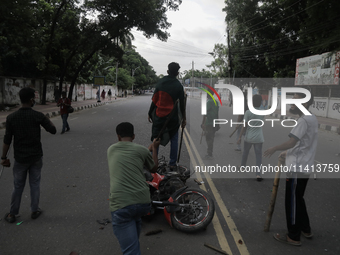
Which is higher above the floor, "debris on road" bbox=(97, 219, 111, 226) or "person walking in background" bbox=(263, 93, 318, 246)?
"person walking in background" bbox=(263, 93, 318, 246)

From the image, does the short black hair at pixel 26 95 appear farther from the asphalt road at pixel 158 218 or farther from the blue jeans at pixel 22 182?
the asphalt road at pixel 158 218

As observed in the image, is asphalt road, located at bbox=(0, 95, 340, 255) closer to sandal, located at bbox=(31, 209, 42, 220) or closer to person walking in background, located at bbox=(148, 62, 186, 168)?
sandal, located at bbox=(31, 209, 42, 220)

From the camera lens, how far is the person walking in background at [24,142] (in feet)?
12.2

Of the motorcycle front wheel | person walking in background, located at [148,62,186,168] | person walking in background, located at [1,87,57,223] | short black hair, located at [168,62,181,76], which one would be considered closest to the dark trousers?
the motorcycle front wheel

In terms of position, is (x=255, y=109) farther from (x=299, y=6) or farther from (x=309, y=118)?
(x=299, y=6)

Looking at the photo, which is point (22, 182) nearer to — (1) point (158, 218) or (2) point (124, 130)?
(1) point (158, 218)

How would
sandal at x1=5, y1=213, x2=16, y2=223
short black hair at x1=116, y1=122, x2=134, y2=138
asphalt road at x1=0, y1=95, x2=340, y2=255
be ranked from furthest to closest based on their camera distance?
sandal at x1=5, y1=213, x2=16, y2=223
asphalt road at x1=0, y1=95, x2=340, y2=255
short black hair at x1=116, y1=122, x2=134, y2=138

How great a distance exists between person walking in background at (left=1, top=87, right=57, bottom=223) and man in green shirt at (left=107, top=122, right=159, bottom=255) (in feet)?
5.07

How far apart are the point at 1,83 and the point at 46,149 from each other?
13.5 metres

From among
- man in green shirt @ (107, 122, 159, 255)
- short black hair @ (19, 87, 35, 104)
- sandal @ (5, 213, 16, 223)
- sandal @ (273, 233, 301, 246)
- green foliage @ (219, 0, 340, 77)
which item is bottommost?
sandal @ (5, 213, 16, 223)

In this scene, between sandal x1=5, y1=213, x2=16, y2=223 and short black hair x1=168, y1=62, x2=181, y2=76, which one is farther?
short black hair x1=168, y1=62, x2=181, y2=76

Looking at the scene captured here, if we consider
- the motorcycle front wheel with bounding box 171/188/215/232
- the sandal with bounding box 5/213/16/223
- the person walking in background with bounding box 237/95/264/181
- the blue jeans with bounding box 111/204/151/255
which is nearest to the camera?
the blue jeans with bounding box 111/204/151/255

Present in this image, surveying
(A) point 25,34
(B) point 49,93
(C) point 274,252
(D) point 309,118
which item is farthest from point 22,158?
(B) point 49,93

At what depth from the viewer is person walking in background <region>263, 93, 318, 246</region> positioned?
3314 mm
